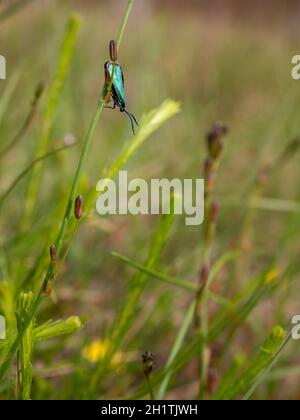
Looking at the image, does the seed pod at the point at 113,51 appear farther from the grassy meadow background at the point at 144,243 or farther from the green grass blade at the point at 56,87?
the green grass blade at the point at 56,87

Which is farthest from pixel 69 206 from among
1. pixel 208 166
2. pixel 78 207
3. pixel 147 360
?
pixel 208 166

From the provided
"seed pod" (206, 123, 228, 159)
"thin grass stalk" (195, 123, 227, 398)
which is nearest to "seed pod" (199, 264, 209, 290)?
"thin grass stalk" (195, 123, 227, 398)

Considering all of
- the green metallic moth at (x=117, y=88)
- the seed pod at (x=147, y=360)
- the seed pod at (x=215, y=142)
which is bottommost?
the seed pod at (x=147, y=360)

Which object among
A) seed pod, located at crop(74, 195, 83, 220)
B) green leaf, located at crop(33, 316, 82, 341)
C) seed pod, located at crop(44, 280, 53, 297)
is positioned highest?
seed pod, located at crop(74, 195, 83, 220)

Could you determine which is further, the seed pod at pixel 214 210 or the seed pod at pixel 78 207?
the seed pod at pixel 214 210

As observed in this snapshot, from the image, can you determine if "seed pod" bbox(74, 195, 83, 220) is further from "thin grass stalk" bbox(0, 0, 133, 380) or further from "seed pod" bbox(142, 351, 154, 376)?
"seed pod" bbox(142, 351, 154, 376)

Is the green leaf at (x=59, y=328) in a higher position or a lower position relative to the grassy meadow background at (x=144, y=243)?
lower

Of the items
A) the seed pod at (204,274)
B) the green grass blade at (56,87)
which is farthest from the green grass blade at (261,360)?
the green grass blade at (56,87)
